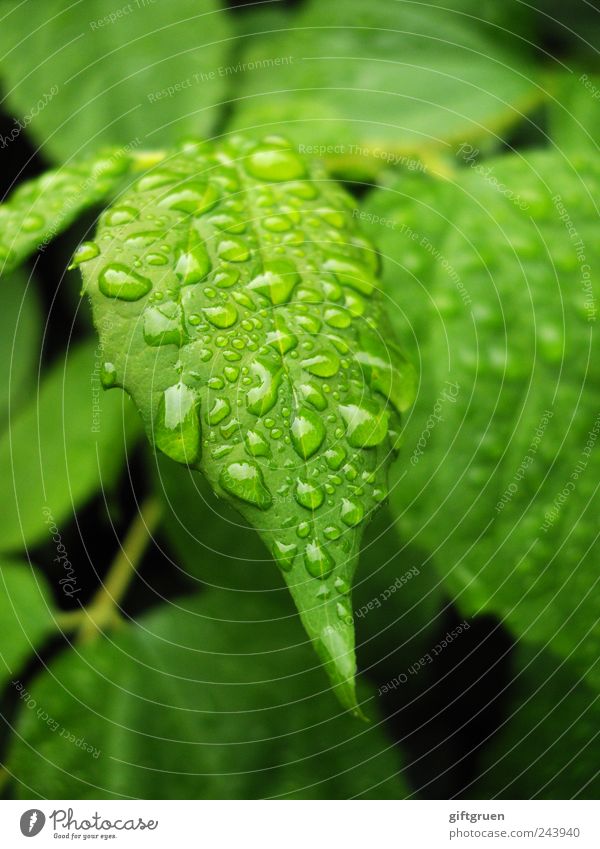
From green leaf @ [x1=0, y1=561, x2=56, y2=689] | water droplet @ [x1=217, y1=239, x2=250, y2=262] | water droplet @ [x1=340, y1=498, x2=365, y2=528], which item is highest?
water droplet @ [x1=217, y1=239, x2=250, y2=262]

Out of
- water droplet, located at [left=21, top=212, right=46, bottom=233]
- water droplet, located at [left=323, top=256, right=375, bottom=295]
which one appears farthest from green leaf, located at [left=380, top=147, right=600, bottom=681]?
water droplet, located at [left=21, top=212, right=46, bottom=233]

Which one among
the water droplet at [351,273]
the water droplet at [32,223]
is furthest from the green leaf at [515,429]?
the water droplet at [32,223]

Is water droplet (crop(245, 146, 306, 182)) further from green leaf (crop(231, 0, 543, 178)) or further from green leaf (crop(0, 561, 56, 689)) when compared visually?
green leaf (crop(0, 561, 56, 689))

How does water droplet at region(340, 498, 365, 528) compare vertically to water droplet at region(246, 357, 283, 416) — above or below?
below

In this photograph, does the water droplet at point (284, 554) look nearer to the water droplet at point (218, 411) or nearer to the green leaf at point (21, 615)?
the water droplet at point (218, 411)

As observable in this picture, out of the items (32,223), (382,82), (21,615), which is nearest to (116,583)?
(21,615)

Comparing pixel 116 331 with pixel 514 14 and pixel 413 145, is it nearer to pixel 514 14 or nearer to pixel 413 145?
pixel 413 145
